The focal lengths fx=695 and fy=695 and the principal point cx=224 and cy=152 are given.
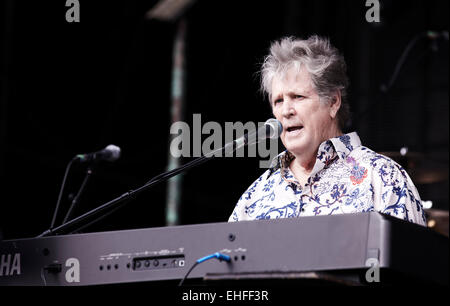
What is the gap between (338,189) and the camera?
7.79 ft

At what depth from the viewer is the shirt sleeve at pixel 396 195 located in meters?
2.13

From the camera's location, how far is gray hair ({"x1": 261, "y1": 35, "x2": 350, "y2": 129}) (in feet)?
8.35

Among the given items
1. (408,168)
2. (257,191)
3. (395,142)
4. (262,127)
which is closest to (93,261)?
(262,127)

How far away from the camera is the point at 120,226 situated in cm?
478

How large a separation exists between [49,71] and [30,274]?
2740 mm

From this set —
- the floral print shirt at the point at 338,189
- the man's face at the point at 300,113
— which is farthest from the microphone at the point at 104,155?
the man's face at the point at 300,113

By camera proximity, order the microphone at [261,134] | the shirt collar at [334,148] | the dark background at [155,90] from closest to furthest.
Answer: the microphone at [261,134] < the shirt collar at [334,148] < the dark background at [155,90]

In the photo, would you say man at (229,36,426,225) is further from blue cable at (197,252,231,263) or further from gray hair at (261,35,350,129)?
blue cable at (197,252,231,263)

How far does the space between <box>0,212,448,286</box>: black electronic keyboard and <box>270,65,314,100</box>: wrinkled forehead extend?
2.97 feet

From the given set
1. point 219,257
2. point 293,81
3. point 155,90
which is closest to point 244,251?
point 219,257

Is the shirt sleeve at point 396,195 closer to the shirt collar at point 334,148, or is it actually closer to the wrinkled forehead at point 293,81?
the shirt collar at point 334,148

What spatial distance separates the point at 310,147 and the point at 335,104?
219 mm

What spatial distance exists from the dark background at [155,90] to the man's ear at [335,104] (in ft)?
5.72

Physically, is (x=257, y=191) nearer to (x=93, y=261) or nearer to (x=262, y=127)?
(x=262, y=127)
